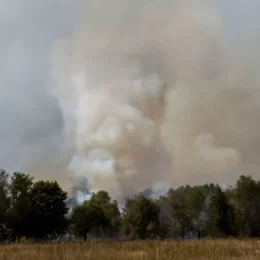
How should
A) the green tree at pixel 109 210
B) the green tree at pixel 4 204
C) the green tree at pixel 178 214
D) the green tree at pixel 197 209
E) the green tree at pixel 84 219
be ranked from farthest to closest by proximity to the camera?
the green tree at pixel 109 210 → the green tree at pixel 197 209 → the green tree at pixel 178 214 → the green tree at pixel 84 219 → the green tree at pixel 4 204

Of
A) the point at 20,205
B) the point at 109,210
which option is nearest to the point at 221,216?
the point at 20,205

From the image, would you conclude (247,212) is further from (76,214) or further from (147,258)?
(147,258)

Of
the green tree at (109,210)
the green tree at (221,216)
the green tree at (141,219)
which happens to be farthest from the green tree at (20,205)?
the green tree at (109,210)

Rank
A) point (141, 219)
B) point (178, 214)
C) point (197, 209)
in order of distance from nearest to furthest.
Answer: point (141, 219) → point (178, 214) → point (197, 209)

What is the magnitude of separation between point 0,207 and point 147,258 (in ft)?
177

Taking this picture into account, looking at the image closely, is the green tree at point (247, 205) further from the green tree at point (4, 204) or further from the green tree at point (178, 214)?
the green tree at point (4, 204)

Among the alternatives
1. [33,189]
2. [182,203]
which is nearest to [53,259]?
[33,189]

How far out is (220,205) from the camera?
79.6 m

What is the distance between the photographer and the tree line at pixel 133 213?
206ft

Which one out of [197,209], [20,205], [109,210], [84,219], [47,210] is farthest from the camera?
[109,210]

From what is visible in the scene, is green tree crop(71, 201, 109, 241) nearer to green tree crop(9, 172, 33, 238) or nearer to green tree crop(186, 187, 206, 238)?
green tree crop(9, 172, 33, 238)

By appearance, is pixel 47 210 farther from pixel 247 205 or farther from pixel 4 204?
pixel 247 205

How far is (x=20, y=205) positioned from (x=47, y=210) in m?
6.00

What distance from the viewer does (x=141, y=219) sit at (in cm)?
8050
